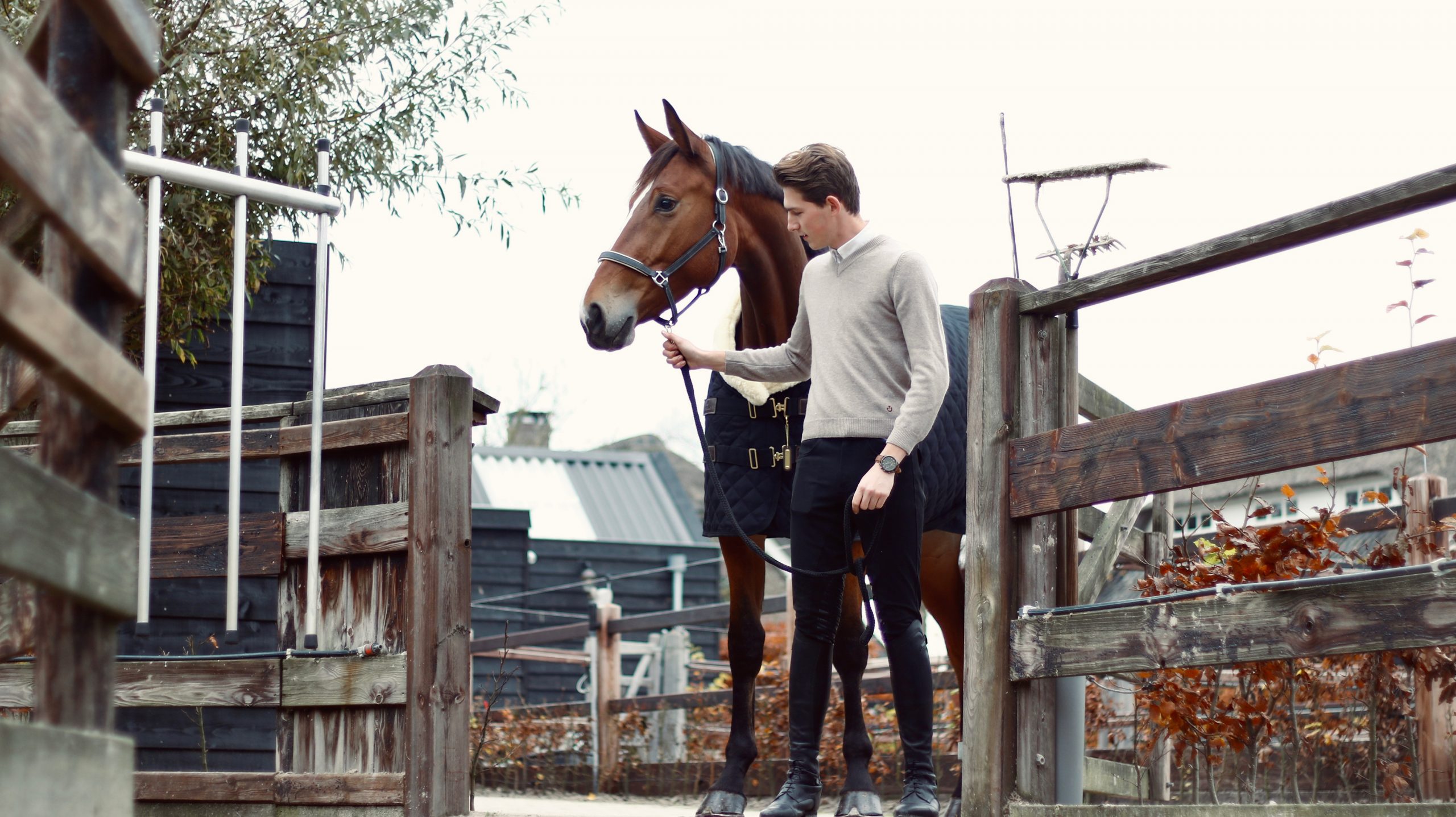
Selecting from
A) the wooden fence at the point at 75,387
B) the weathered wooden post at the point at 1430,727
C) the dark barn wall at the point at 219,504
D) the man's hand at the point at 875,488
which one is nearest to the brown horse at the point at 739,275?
the man's hand at the point at 875,488

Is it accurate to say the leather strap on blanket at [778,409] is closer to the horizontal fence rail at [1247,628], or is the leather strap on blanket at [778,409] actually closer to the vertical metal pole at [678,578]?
the horizontal fence rail at [1247,628]

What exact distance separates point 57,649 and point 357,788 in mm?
2254

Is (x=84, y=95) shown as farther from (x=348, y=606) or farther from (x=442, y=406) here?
(x=348, y=606)

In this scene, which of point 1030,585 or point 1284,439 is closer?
point 1284,439

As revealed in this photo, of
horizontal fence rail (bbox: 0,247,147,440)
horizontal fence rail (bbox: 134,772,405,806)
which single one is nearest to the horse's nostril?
horizontal fence rail (bbox: 134,772,405,806)

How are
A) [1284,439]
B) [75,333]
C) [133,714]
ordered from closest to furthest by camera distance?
1. [75,333]
2. [1284,439]
3. [133,714]

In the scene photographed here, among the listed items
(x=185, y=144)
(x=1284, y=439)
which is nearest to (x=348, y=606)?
(x=1284, y=439)

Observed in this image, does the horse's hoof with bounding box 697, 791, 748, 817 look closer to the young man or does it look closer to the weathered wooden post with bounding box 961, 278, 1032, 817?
the young man

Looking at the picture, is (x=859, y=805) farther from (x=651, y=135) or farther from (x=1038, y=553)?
(x=651, y=135)

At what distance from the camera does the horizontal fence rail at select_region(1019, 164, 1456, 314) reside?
2.56 meters

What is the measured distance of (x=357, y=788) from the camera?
3.98 meters

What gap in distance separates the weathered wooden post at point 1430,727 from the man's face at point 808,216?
7.94ft

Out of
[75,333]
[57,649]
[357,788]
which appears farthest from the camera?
[357,788]

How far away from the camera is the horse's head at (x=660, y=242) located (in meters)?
4.04
